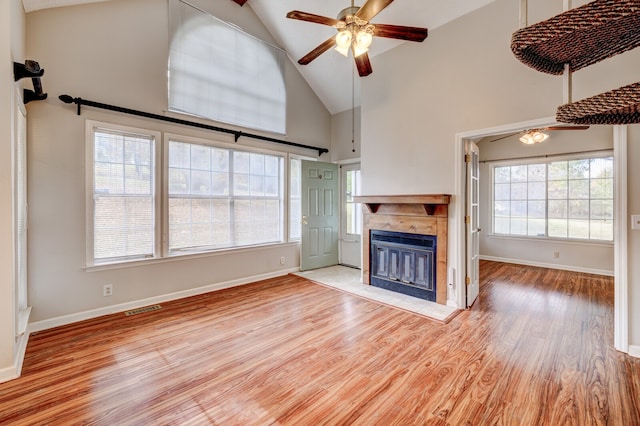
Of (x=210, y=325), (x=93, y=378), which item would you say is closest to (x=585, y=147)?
(x=210, y=325)

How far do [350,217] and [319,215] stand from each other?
2.19 ft

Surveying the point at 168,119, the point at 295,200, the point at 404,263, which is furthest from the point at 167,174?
the point at 404,263

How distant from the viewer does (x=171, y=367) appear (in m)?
2.21

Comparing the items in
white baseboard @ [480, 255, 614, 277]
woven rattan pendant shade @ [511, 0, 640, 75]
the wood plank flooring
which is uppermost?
woven rattan pendant shade @ [511, 0, 640, 75]

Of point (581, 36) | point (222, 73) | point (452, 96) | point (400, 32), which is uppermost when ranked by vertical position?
point (222, 73)

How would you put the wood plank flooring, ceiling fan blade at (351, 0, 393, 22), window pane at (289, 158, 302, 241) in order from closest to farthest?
the wood plank flooring < ceiling fan blade at (351, 0, 393, 22) < window pane at (289, 158, 302, 241)

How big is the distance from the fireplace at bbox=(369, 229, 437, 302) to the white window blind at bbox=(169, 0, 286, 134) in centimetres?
264

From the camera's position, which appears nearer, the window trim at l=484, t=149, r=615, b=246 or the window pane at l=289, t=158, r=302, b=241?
the window trim at l=484, t=149, r=615, b=246

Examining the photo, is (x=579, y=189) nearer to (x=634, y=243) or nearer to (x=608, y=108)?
(x=634, y=243)

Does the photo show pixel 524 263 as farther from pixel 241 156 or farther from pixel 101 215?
pixel 101 215

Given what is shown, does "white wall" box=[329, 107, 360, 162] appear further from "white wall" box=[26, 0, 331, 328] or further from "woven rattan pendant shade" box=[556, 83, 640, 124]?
"woven rattan pendant shade" box=[556, 83, 640, 124]

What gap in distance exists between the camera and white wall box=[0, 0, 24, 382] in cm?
201

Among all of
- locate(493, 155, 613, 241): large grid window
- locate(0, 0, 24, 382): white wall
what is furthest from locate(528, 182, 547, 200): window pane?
locate(0, 0, 24, 382): white wall

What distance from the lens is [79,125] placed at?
3.04 meters
